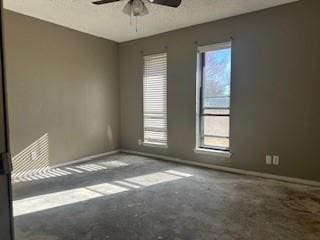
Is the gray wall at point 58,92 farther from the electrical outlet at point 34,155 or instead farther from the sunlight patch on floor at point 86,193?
the sunlight patch on floor at point 86,193

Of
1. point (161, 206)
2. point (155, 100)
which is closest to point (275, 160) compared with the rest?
point (161, 206)

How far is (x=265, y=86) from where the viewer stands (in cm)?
385

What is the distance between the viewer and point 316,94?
3.45 meters

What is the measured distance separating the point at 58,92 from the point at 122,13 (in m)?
1.82

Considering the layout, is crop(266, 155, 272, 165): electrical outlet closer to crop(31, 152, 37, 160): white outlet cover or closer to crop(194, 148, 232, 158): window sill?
crop(194, 148, 232, 158): window sill

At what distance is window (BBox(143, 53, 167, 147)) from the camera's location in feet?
16.7

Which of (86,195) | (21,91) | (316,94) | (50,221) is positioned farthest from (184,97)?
(50,221)

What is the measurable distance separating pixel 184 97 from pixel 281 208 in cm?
255

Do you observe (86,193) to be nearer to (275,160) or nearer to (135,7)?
(135,7)

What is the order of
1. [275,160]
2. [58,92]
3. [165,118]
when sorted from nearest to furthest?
[275,160], [58,92], [165,118]

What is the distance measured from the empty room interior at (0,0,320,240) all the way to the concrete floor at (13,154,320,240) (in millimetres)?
19

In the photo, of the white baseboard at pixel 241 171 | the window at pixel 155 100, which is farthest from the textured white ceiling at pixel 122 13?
the white baseboard at pixel 241 171

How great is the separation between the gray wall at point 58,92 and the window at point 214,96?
209 cm

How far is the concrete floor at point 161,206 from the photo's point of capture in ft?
7.66
